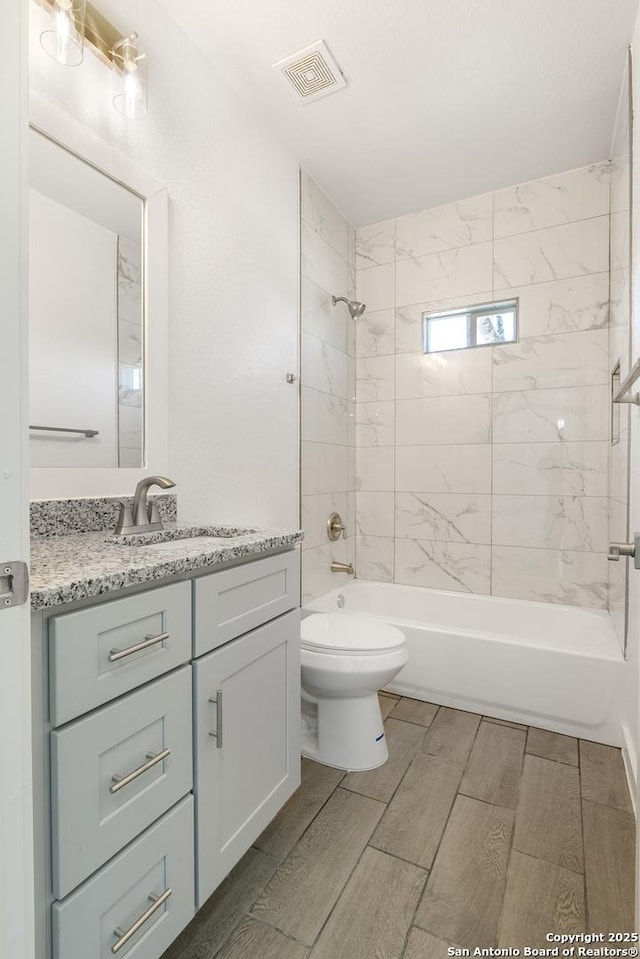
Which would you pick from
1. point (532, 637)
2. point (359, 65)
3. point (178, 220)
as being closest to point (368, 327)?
point (359, 65)

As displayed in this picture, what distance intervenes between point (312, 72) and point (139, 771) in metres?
2.34

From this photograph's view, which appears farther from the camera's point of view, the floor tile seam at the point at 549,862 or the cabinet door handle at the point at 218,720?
the floor tile seam at the point at 549,862

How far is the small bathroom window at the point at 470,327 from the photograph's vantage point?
8.71ft

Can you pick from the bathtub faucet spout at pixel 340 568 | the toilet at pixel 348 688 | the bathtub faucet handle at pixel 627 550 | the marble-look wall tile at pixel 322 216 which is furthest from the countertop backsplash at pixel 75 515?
the marble-look wall tile at pixel 322 216

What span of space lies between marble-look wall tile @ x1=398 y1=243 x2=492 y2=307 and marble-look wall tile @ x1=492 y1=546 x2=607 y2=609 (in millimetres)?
1468

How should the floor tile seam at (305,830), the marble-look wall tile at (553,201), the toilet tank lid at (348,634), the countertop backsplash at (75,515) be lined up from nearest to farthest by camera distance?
the countertop backsplash at (75,515) < the floor tile seam at (305,830) < the toilet tank lid at (348,634) < the marble-look wall tile at (553,201)

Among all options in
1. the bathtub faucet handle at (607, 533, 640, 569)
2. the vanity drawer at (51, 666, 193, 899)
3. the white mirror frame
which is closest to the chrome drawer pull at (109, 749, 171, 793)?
the vanity drawer at (51, 666, 193, 899)

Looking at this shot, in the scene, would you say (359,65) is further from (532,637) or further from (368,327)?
(532,637)

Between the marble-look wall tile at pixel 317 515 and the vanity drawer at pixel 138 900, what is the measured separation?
4.90 feet

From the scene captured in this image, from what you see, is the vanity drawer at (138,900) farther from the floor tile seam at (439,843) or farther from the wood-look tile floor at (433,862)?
the floor tile seam at (439,843)

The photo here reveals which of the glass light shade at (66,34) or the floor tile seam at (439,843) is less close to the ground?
the glass light shade at (66,34)

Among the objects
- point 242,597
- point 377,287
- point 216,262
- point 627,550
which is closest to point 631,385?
point 627,550

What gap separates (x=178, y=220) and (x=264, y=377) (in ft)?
2.27

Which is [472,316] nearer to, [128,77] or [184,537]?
[128,77]
